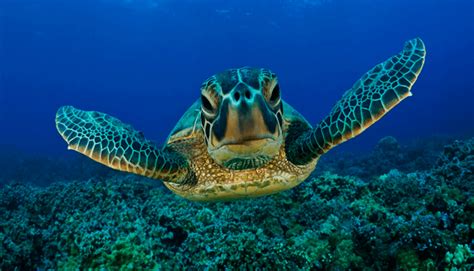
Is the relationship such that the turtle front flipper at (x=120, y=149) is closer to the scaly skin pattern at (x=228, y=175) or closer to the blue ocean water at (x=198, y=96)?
the scaly skin pattern at (x=228, y=175)

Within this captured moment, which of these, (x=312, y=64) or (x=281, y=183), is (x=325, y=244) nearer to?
(x=281, y=183)

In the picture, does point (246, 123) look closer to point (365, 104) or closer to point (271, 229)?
point (365, 104)

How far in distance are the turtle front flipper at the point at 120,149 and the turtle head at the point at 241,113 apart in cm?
93

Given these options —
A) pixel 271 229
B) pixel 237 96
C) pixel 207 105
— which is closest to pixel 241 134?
pixel 237 96

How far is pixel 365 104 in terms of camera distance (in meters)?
3.30

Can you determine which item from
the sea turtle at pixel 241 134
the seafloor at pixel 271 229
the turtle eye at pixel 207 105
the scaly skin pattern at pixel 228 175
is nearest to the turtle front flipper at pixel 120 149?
the sea turtle at pixel 241 134

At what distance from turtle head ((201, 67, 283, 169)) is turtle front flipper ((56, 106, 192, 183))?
93 cm

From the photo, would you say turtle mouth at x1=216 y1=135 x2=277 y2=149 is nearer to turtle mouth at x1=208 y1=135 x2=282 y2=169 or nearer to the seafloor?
turtle mouth at x1=208 y1=135 x2=282 y2=169

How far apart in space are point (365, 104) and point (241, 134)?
167cm

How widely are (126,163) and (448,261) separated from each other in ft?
11.0

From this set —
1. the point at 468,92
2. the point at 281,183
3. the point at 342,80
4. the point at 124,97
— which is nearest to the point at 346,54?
the point at 342,80

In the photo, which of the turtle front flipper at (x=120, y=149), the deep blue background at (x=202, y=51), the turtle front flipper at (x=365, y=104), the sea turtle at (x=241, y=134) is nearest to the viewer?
the sea turtle at (x=241, y=134)

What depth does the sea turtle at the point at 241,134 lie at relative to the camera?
2416 millimetres

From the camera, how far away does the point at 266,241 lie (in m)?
3.41
